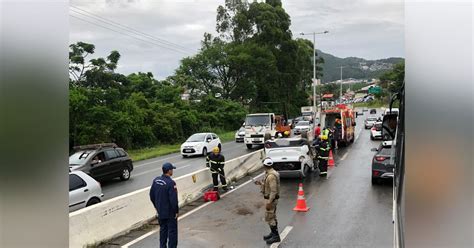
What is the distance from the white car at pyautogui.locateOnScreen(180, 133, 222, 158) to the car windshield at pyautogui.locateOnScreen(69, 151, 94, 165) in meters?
10.5

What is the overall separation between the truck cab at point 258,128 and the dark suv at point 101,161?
11908mm

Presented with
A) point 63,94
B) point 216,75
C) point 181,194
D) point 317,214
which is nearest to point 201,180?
point 181,194

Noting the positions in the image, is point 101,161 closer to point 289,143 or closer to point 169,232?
point 289,143

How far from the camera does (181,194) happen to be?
12047mm

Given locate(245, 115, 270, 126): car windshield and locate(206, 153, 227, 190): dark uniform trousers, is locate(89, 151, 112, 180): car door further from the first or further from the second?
locate(245, 115, 270, 126): car windshield

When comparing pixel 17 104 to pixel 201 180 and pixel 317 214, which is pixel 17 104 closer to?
pixel 317 214

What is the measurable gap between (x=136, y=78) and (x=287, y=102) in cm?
2895

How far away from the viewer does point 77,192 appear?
9.89 meters

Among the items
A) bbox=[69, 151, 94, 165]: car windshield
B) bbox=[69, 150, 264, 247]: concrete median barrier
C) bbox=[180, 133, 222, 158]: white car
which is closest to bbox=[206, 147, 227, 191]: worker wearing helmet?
bbox=[69, 150, 264, 247]: concrete median barrier

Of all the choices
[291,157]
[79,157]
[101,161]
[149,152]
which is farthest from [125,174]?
[149,152]

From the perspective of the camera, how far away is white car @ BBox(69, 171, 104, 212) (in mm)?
9758

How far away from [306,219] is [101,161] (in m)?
9.44

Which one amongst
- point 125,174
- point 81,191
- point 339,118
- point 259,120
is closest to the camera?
point 81,191

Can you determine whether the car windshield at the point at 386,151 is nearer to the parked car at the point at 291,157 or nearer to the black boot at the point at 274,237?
the parked car at the point at 291,157
